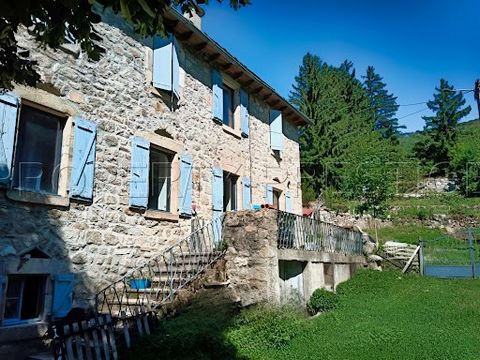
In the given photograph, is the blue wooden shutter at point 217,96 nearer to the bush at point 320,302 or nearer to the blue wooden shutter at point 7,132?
the bush at point 320,302

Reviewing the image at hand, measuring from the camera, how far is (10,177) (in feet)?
18.7

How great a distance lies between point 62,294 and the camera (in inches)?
244

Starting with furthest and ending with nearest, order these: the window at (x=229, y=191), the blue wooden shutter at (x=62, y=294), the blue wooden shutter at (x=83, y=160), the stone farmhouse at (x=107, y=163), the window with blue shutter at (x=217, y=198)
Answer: the window at (x=229, y=191) < the window with blue shutter at (x=217, y=198) < the blue wooden shutter at (x=83, y=160) < the blue wooden shutter at (x=62, y=294) < the stone farmhouse at (x=107, y=163)

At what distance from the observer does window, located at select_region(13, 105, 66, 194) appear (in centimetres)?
617

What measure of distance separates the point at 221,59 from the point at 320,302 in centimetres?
711

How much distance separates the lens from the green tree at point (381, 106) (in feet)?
139

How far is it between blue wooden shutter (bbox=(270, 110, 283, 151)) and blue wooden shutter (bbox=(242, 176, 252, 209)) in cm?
227

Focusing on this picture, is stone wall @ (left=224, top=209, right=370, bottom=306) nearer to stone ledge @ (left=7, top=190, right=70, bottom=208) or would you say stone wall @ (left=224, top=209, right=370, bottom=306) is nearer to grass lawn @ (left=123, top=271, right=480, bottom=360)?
grass lawn @ (left=123, top=271, right=480, bottom=360)

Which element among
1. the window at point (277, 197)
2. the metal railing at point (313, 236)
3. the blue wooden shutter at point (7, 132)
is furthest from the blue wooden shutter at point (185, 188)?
the window at point (277, 197)

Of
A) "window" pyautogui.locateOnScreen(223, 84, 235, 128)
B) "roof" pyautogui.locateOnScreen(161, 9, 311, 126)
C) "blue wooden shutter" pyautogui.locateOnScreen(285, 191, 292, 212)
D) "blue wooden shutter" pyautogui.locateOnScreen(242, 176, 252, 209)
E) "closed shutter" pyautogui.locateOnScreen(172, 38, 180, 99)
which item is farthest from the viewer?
"blue wooden shutter" pyautogui.locateOnScreen(285, 191, 292, 212)

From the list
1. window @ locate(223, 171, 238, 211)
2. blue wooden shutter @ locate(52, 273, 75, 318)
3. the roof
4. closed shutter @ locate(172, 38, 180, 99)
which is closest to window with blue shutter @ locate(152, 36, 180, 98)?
closed shutter @ locate(172, 38, 180, 99)

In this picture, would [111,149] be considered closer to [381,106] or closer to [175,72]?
[175,72]

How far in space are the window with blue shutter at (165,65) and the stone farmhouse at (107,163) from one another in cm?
3

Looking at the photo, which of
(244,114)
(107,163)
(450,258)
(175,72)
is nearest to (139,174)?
(107,163)
